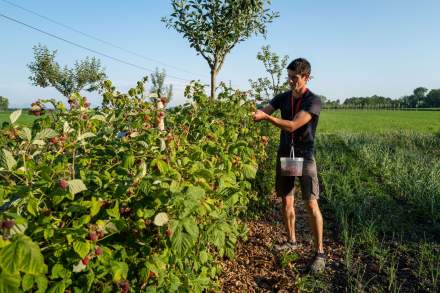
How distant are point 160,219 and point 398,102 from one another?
397 feet

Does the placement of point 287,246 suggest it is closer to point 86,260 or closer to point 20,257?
point 86,260

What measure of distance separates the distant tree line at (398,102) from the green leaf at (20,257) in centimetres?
9448

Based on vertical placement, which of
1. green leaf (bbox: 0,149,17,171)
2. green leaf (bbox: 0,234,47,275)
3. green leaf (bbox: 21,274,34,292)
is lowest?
green leaf (bbox: 21,274,34,292)

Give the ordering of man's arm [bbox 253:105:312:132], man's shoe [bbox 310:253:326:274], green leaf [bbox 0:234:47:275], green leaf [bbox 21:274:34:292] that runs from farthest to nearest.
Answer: man's shoe [bbox 310:253:326:274] → man's arm [bbox 253:105:312:132] → green leaf [bbox 21:274:34:292] → green leaf [bbox 0:234:47:275]

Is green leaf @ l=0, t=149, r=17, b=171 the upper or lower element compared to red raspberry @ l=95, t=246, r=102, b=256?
upper

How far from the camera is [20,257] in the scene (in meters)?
1.02

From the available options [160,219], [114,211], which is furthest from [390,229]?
[114,211]

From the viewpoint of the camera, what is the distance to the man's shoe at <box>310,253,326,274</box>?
3.40 m

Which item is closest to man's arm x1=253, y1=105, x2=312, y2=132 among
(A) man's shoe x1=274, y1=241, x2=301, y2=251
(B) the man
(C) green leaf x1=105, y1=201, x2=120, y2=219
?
(B) the man

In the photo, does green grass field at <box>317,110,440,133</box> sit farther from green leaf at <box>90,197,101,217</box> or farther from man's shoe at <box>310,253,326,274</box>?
green leaf at <box>90,197,101,217</box>

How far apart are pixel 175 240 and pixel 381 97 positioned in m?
141

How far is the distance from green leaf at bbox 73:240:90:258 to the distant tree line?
3710 inches

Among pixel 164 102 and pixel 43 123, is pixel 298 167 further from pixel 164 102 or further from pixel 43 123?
pixel 43 123

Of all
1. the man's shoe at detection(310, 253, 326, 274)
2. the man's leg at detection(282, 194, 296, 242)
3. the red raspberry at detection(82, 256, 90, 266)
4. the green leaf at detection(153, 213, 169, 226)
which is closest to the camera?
the red raspberry at detection(82, 256, 90, 266)
